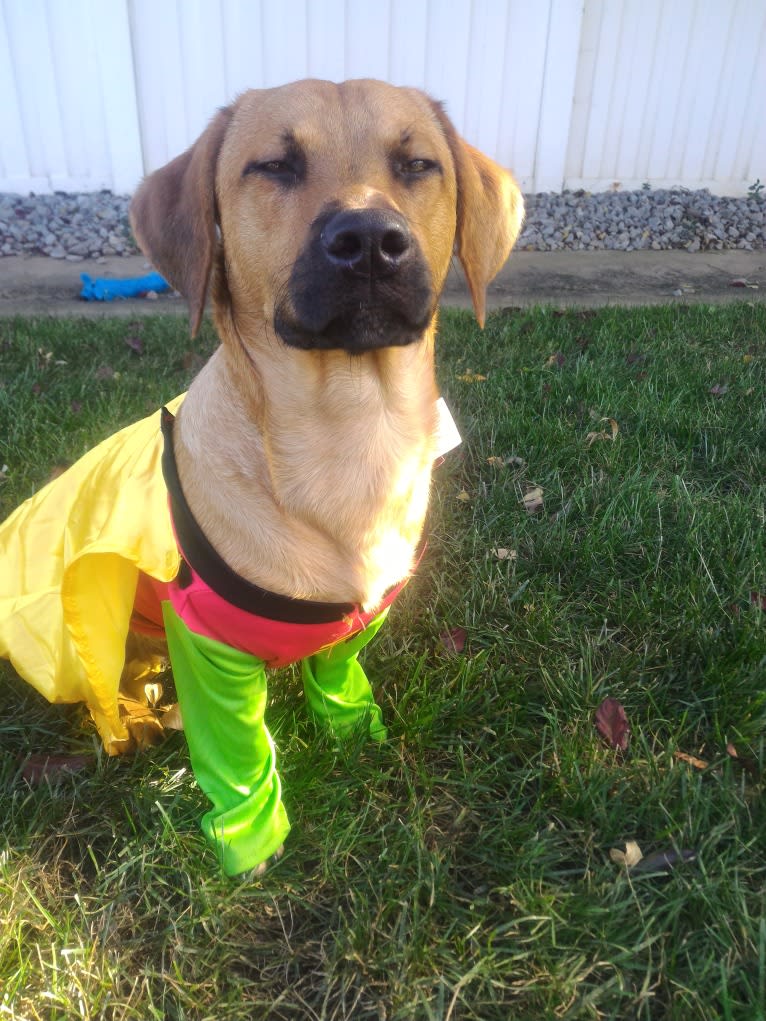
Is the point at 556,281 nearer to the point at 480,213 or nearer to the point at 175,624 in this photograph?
the point at 480,213

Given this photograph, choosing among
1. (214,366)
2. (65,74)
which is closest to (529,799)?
(214,366)

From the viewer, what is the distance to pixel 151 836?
190 centimetres

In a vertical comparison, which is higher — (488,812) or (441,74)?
(441,74)

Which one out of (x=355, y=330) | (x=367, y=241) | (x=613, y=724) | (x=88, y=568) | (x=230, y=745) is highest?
(x=367, y=241)

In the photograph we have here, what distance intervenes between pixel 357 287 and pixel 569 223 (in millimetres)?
6653

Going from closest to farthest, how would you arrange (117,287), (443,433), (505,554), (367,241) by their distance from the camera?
(367,241) → (443,433) → (505,554) → (117,287)

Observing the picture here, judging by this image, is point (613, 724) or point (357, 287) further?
point (613, 724)

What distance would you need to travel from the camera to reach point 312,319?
5.90 feet

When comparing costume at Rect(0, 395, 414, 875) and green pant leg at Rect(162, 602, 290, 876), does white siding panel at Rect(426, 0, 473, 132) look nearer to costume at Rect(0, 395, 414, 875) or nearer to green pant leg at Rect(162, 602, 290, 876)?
costume at Rect(0, 395, 414, 875)

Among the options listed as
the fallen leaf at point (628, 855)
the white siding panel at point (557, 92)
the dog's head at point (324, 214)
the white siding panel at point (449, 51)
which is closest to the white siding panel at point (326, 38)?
the white siding panel at point (449, 51)

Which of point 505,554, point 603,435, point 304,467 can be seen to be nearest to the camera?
point 304,467

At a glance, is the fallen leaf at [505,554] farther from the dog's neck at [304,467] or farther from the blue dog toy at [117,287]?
the blue dog toy at [117,287]

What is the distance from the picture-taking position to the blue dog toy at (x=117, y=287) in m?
5.91

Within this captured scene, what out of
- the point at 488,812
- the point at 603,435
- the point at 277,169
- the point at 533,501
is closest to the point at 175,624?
the point at 488,812
